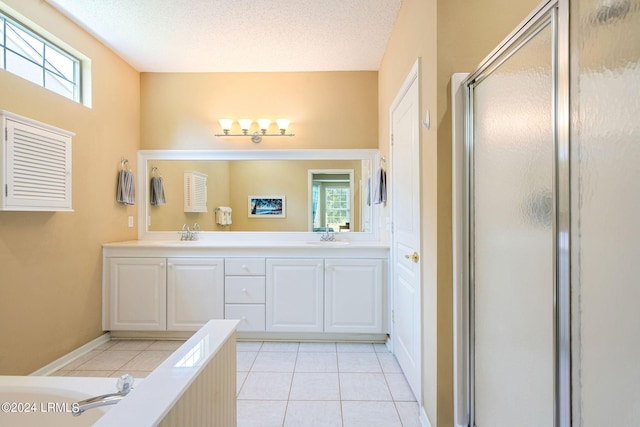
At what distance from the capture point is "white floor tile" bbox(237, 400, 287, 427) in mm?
1824

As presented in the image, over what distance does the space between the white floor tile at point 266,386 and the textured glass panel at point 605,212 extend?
67.8 inches

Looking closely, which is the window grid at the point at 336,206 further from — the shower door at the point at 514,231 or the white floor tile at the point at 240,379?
the shower door at the point at 514,231

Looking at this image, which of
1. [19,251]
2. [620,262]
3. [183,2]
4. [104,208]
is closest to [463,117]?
[620,262]

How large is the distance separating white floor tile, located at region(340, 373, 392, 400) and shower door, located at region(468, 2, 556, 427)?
0.77 m

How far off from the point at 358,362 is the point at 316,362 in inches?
13.1

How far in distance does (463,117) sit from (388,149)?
4.47 ft

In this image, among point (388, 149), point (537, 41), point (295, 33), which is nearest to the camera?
point (537, 41)

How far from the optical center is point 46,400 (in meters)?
1.17

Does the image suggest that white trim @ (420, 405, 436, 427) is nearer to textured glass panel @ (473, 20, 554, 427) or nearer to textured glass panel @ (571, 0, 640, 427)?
textured glass panel @ (473, 20, 554, 427)

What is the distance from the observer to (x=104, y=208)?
2.96 metres

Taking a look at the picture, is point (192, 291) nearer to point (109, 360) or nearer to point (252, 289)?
point (252, 289)

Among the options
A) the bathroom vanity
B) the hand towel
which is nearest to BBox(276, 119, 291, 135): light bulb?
the hand towel

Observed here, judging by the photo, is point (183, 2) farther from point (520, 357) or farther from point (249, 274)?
point (520, 357)

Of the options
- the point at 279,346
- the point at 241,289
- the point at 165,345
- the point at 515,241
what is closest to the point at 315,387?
the point at 279,346
